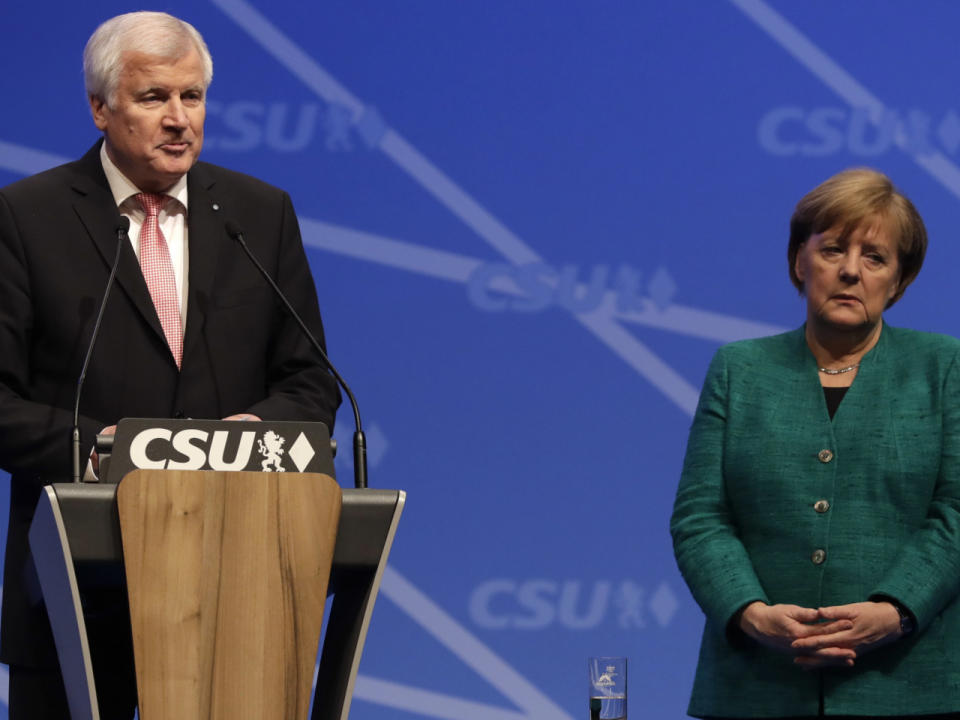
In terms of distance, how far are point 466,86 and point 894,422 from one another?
5.41ft

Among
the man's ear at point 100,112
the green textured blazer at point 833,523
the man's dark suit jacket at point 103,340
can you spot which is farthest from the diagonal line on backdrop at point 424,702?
the man's ear at point 100,112

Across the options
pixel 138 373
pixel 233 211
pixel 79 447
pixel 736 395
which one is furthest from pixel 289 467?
pixel 736 395

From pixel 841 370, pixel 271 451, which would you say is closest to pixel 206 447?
pixel 271 451

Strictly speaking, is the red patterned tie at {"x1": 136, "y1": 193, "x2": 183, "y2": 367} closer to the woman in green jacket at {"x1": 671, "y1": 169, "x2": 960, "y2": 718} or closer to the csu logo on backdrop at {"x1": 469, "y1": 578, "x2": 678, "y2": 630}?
the woman in green jacket at {"x1": 671, "y1": 169, "x2": 960, "y2": 718}

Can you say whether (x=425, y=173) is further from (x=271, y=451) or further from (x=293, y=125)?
(x=271, y=451)

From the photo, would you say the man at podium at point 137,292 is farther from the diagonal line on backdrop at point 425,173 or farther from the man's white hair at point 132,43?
the diagonal line on backdrop at point 425,173

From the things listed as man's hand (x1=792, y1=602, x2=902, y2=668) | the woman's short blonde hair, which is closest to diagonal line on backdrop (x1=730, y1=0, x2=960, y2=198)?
the woman's short blonde hair

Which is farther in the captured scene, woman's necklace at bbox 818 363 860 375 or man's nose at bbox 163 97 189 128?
woman's necklace at bbox 818 363 860 375

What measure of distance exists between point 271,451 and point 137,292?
487 millimetres

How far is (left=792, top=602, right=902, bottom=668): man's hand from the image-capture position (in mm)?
2098

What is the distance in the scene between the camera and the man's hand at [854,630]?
6.88 feet

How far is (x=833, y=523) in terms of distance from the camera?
2201 millimetres

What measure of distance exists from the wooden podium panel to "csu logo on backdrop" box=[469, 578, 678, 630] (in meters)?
1.75

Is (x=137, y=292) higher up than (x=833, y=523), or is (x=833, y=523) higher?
(x=137, y=292)
